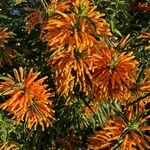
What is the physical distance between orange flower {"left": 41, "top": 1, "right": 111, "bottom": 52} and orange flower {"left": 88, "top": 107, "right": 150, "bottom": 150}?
0.50 metres

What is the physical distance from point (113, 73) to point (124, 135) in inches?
13.7

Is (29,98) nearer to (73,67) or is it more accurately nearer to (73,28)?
(73,67)

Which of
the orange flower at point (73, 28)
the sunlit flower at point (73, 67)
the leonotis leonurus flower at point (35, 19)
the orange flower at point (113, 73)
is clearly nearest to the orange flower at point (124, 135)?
the orange flower at point (113, 73)

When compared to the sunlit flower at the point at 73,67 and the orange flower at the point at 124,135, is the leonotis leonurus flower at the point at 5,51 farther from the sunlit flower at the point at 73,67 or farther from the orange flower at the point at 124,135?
the orange flower at the point at 124,135

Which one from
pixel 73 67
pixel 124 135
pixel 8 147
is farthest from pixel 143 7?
pixel 8 147

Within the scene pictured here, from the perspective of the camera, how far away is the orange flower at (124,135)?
237 centimetres

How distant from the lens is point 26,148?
9.84 feet

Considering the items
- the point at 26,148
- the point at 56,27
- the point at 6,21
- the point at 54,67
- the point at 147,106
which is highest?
the point at 6,21

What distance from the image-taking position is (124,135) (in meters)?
2.38

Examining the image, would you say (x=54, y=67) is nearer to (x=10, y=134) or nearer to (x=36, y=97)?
(x=36, y=97)

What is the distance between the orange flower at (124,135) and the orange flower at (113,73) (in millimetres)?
169

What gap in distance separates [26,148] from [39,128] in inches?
7.1

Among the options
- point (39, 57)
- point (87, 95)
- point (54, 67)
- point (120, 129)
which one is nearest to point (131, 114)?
point (120, 129)

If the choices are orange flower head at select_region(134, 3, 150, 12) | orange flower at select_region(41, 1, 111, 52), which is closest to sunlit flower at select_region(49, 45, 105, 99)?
orange flower at select_region(41, 1, 111, 52)
